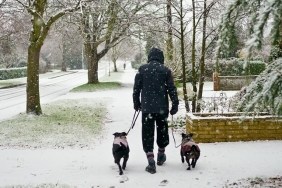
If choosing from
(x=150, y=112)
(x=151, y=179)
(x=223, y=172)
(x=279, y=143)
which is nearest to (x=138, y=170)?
(x=151, y=179)

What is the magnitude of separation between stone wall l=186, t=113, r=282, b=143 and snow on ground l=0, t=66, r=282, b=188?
8.2 inches

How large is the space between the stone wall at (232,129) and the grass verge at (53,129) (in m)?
2.35

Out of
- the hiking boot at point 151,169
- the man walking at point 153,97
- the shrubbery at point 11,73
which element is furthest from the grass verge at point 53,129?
the shrubbery at point 11,73

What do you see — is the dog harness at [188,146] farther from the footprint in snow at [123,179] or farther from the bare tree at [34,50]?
the bare tree at [34,50]

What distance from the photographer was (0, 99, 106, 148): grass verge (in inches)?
336

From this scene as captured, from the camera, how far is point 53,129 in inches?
395

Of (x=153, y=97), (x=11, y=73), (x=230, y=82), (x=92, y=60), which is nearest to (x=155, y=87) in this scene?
(x=153, y=97)

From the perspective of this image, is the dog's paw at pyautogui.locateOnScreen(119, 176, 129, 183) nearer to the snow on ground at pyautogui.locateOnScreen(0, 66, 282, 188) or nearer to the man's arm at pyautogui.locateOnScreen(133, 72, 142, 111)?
the snow on ground at pyautogui.locateOnScreen(0, 66, 282, 188)

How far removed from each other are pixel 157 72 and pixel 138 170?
5.15ft

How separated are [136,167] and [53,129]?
166 inches

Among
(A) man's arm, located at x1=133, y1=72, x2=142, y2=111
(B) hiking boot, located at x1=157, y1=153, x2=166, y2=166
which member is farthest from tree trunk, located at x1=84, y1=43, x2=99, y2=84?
(B) hiking boot, located at x1=157, y1=153, x2=166, y2=166

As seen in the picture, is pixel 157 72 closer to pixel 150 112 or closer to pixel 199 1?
pixel 150 112

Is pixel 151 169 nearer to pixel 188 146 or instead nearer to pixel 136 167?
pixel 136 167

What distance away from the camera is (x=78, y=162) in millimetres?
6910
